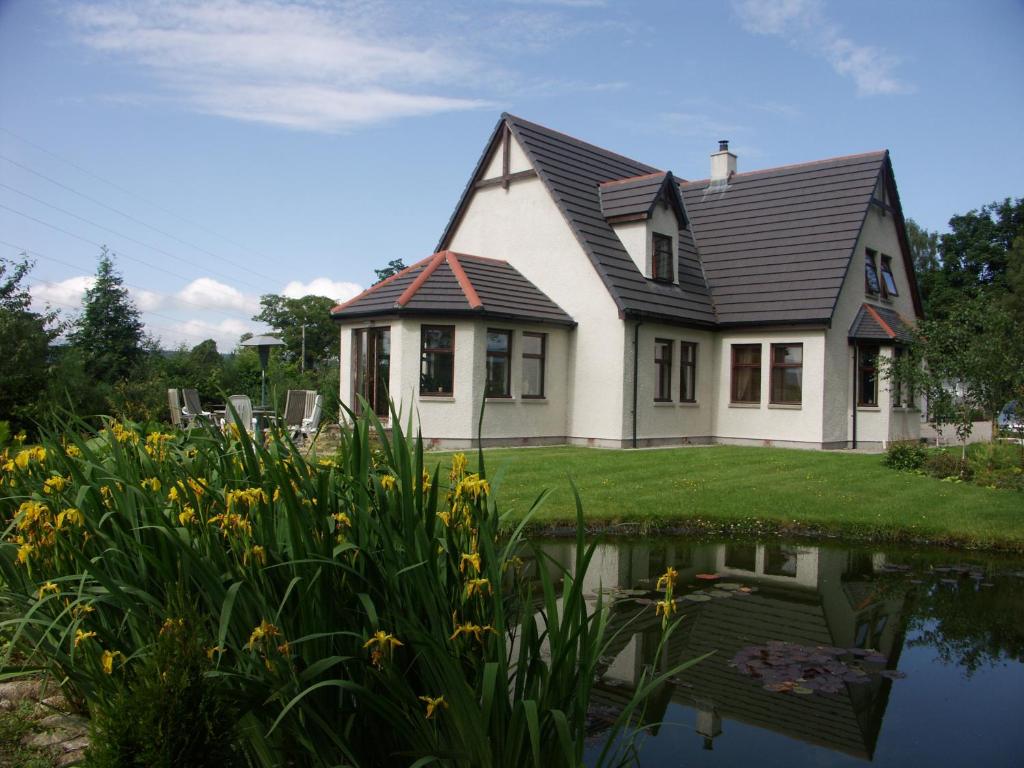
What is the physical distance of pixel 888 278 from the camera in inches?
938

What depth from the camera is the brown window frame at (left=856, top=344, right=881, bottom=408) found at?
69.9 feet

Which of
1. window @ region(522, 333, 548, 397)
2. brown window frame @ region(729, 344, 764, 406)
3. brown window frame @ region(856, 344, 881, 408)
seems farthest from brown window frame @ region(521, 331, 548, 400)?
brown window frame @ region(856, 344, 881, 408)

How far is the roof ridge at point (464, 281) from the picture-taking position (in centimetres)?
1806

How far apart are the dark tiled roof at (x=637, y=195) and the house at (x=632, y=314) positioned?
48 millimetres

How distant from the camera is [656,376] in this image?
20.3 meters

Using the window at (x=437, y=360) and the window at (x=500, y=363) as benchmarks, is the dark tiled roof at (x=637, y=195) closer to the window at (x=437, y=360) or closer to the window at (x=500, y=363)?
the window at (x=500, y=363)

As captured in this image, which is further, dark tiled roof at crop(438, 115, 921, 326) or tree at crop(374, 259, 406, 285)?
tree at crop(374, 259, 406, 285)

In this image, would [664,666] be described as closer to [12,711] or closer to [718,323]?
[12,711]

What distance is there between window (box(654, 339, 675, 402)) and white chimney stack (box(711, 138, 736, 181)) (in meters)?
6.96

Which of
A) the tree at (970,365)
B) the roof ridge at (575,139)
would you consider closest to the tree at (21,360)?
the roof ridge at (575,139)

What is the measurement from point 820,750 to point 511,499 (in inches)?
259

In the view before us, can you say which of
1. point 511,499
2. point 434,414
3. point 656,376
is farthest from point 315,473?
point 656,376

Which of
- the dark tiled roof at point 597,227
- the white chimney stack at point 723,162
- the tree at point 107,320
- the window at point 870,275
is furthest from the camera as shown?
the tree at point 107,320

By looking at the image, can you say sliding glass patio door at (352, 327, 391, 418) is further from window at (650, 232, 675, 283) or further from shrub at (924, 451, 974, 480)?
shrub at (924, 451, 974, 480)
